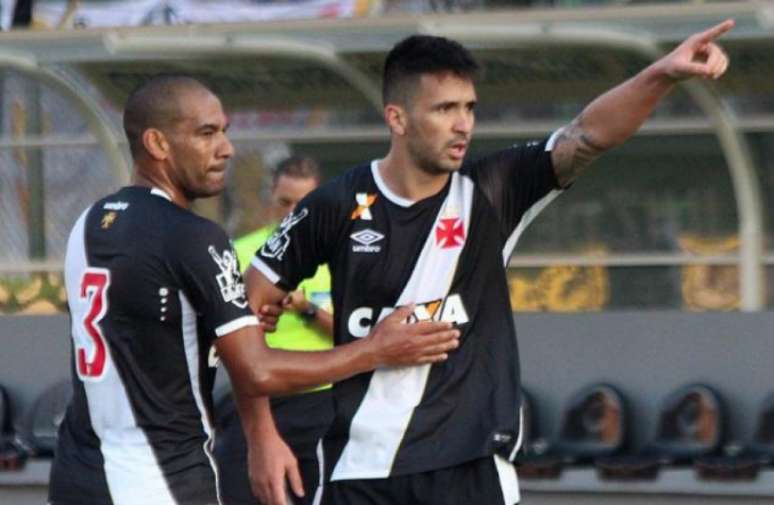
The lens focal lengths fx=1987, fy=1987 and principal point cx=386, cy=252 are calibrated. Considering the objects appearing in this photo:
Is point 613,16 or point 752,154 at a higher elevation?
point 613,16

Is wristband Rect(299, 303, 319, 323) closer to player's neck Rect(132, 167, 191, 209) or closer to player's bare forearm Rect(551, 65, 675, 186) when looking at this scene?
player's bare forearm Rect(551, 65, 675, 186)

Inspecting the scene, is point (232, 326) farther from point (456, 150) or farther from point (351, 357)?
point (456, 150)

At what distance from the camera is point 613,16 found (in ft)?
32.6

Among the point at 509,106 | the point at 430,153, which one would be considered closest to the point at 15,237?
the point at 509,106

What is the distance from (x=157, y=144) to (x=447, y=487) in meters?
1.23

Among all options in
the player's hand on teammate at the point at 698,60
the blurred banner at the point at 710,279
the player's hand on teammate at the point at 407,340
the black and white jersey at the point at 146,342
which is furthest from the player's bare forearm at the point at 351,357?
the blurred banner at the point at 710,279

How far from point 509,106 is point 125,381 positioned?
6.28 m

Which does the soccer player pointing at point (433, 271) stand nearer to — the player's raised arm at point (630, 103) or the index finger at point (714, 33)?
the player's raised arm at point (630, 103)

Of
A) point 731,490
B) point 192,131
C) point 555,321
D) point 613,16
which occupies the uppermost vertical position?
point 613,16

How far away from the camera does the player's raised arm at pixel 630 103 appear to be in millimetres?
5145

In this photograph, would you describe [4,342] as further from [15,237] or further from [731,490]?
[731,490]

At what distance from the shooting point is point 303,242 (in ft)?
18.3

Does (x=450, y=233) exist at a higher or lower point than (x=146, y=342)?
higher

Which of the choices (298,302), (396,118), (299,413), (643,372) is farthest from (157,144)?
(643,372)
